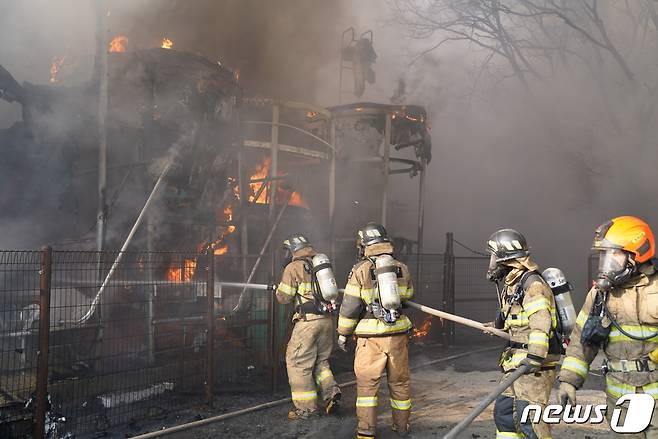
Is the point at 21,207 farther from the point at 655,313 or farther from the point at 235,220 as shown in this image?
the point at 655,313

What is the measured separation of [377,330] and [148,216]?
4457 mm

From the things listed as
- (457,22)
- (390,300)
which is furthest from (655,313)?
(457,22)

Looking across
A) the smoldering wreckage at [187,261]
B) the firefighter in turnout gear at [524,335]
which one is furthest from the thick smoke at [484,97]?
the firefighter in turnout gear at [524,335]

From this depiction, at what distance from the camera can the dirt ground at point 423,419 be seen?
16.2 ft

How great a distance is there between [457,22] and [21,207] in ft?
43.1

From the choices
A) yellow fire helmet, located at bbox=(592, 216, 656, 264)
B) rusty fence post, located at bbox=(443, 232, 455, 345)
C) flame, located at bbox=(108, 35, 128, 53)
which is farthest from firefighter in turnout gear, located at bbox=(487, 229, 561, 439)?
flame, located at bbox=(108, 35, 128, 53)

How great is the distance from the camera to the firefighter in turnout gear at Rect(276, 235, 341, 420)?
5.45m

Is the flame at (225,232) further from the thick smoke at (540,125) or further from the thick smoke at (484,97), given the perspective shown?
the thick smoke at (540,125)

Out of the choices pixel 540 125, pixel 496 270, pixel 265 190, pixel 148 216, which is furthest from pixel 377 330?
pixel 540 125

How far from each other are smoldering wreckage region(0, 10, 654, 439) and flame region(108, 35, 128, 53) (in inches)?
1.2

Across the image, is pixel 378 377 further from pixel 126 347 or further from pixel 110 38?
pixel 110 38

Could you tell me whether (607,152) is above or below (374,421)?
above

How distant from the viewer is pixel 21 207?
772cm

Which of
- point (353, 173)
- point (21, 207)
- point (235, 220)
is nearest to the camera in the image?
point (21, 207)
